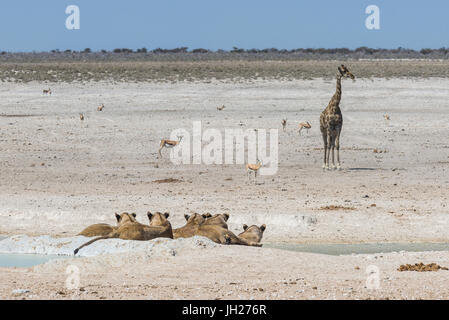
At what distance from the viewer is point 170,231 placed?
13148 millimetres

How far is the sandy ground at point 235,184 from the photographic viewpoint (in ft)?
35.3

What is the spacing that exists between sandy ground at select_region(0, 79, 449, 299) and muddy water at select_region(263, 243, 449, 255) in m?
0.30

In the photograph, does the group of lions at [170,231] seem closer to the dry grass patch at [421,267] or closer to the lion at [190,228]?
the lion at [190,228]

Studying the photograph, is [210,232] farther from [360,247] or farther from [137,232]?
[360,247]

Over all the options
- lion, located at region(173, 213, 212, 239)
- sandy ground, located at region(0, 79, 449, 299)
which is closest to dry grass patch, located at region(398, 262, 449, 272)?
sandy ground, located at region(0, 79, 449, 299)

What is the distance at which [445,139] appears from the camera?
27812mm

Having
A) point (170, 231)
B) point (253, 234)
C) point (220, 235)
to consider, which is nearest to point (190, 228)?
point (170, 231)

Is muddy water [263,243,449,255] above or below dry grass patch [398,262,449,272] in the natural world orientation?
below

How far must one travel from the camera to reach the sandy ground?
35.3 feet

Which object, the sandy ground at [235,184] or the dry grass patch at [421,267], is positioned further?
the dry grass patch at [421,267]

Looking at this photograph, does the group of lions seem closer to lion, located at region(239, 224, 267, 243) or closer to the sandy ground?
lion, located at region(239, 224, 267, 243)

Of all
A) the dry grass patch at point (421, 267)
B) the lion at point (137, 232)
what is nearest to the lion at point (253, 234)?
the lion at point (137, 232)

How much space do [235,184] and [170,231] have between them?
6.99 m

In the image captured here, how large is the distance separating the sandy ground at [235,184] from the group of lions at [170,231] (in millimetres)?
891
